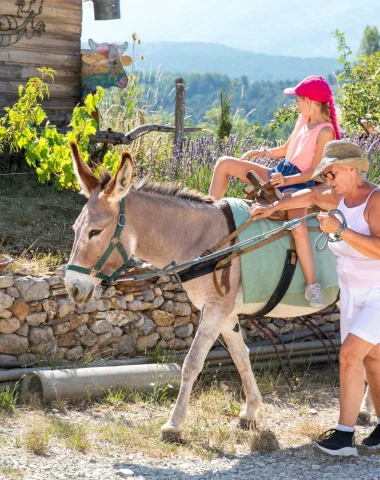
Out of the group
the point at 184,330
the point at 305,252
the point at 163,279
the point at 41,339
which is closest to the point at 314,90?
the point at 305,252

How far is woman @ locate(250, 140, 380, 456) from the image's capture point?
4.78 m

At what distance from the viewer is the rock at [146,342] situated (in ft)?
23.2

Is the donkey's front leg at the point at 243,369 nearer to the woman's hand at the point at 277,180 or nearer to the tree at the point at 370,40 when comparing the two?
the woman's hand at the point at 277,180

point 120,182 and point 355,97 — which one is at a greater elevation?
point 355,97

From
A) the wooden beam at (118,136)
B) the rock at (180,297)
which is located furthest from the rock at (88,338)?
the wooden beam at (118,136)

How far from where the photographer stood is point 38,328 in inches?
261

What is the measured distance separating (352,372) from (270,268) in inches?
41.6

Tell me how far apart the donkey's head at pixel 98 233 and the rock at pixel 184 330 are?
7.51 ft

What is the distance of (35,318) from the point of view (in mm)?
6594

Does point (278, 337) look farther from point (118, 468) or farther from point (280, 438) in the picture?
point (118, 468)

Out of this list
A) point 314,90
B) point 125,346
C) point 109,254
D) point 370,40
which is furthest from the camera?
point 370,40

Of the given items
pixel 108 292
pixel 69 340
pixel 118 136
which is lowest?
pixel 69 340

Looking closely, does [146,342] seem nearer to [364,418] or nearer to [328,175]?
[364,418]

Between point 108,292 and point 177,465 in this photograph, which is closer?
point 177,465
